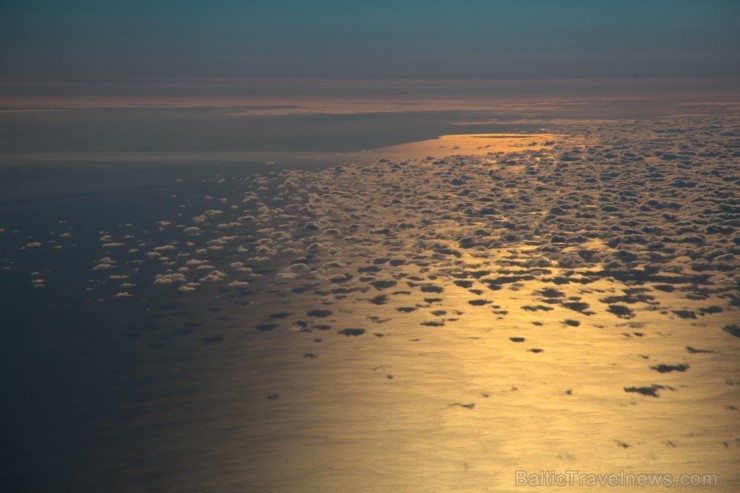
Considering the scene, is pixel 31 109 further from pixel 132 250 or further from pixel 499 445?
pixel 499 445

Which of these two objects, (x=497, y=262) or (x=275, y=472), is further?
(x=497, y=262)

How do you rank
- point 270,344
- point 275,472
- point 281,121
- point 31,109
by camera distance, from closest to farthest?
point 275,472 < point 270,344 < point 281,121 < point 31,109

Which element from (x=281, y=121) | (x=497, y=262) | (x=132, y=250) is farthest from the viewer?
(x=281, y=121)

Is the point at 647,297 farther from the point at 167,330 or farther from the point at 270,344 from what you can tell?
the point at 167,330

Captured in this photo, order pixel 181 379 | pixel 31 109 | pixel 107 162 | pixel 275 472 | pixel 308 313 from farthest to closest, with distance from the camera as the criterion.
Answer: pixel 31 109 < pixel 107 162 < pixel 308 313 < pixel 181 379 < pixel 275 472

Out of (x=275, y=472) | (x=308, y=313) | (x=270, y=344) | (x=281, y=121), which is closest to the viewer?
(x=275, y=472)

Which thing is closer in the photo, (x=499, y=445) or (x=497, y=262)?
(x=499, y=445)

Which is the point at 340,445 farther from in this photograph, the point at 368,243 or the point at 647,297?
the point at 368,243

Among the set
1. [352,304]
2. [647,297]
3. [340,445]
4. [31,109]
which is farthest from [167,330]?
[31,109]

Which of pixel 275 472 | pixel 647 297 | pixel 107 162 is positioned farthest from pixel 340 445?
pixel 107 162
